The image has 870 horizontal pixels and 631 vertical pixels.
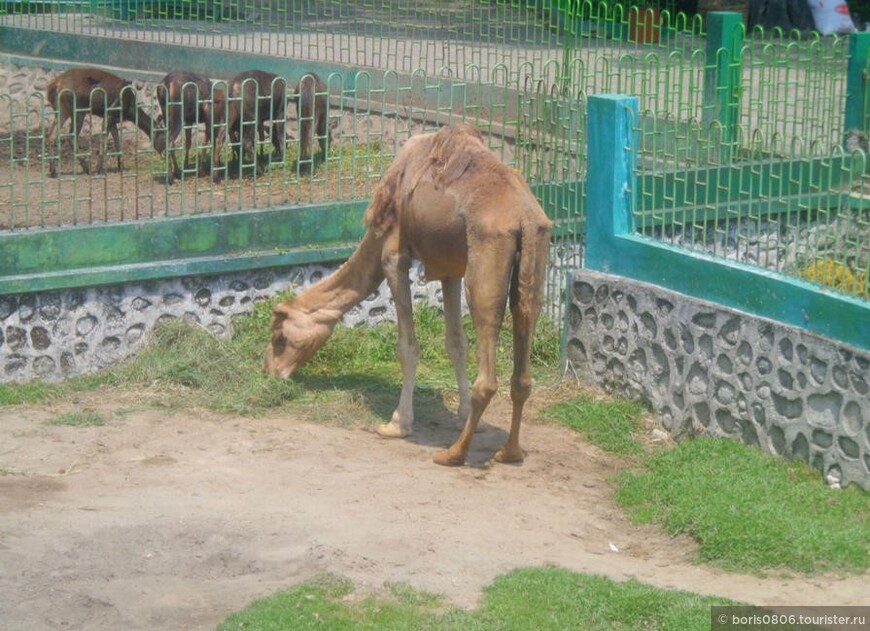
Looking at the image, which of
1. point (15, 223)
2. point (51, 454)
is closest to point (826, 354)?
point (51, 454)

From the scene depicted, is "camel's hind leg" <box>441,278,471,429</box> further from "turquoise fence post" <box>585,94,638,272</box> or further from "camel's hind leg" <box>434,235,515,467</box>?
"turquoise fence post" <box>585,94,638,272</box>

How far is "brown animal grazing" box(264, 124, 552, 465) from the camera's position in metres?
7.91

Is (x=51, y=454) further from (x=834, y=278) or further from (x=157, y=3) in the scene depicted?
(x=157, y=3)

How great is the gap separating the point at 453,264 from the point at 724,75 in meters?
4.17

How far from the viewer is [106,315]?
9.48 metres

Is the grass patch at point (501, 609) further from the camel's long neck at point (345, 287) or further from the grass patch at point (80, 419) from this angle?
the camel's long neck at point (345, 287)

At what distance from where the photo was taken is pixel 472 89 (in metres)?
13.0

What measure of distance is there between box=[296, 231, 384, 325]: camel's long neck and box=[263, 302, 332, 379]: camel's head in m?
0.07

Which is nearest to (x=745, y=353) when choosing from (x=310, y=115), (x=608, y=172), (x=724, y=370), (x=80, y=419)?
(x=724, y=370)

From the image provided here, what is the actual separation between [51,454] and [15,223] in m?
2.29

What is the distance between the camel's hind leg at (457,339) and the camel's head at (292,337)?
890 mm

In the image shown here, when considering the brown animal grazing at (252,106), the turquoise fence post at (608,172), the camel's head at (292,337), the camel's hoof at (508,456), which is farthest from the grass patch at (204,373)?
the brown animal grazing at (252,106)

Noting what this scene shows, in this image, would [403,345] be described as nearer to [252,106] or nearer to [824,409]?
[824,409]

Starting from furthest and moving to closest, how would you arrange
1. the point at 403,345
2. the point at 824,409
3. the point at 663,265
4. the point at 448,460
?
the point at 663,265 < the point at 403,345 < the point at 448,460 < the point at 824,409
